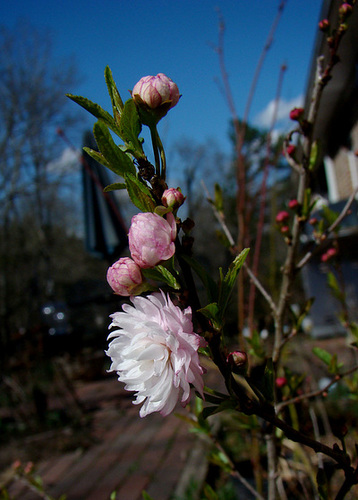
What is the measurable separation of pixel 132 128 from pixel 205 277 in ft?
0.64

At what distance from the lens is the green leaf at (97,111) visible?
0.47 m

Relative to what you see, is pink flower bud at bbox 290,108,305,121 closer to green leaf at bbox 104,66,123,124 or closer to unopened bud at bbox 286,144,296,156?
unopened bud at bbox 286,144,296,156

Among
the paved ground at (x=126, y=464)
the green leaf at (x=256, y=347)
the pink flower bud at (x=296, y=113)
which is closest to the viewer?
the pink flower bud at (x=296, y=113)

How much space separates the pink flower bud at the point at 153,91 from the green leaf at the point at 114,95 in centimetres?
4

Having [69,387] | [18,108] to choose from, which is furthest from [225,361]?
[18,108]

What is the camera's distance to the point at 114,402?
5234 mm

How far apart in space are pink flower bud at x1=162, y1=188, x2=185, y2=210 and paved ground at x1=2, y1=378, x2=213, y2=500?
2527mm

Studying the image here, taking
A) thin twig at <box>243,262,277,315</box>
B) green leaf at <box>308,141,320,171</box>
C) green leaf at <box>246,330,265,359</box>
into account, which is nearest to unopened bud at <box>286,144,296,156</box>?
green leaf at <box>308,141,320,171</box>

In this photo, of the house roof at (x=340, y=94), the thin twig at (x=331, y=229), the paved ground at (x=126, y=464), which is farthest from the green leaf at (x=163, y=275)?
the house roof at (x=340, y=94)

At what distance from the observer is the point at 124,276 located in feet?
1.45

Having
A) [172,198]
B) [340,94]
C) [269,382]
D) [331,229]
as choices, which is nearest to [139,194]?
[172,198]

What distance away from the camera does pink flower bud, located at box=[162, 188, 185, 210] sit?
0.44 m

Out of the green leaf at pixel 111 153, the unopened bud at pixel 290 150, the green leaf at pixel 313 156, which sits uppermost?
the unopened bud at pixel 290 150

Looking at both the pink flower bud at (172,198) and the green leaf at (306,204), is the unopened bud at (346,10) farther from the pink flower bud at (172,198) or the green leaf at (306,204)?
the pink flower bud at (172,198)
